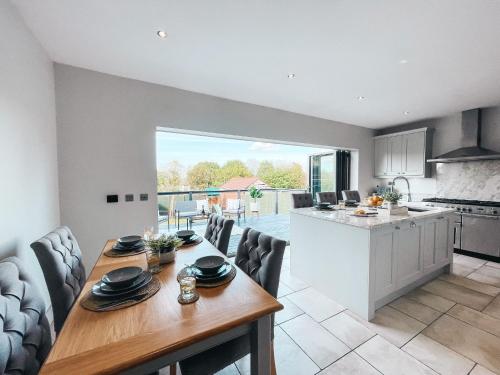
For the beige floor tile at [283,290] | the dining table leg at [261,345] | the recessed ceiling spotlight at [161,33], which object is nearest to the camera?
the dining table leg at [261,345]

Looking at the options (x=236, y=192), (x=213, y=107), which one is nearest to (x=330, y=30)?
(x=213, y=107)

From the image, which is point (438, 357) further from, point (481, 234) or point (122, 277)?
point (481, 234)

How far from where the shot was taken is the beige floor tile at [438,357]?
1.53 metres

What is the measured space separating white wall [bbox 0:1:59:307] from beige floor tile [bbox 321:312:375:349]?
2578 millimetres

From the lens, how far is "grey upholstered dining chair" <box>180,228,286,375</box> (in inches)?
43.7

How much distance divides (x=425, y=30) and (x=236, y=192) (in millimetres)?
4893

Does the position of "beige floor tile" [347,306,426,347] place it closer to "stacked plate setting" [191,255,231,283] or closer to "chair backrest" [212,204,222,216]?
"stacked plate setting" [191,255,231,283]

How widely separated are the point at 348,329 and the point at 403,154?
435cm

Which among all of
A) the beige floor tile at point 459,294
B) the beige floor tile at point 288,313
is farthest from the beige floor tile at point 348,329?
the beige floor tile at point 459,294

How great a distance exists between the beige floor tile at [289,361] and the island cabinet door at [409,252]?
53.6 inches

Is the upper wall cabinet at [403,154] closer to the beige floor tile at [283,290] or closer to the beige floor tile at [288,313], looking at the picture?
the beige floor tile at [283,290]

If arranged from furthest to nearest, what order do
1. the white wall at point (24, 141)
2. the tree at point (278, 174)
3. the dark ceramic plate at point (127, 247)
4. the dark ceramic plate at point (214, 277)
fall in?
the tree at point (278, 174) → the dark ceramic plate at point (127, 247) → the white wall at point (24, 141) → the dark ceramic plate at point (214, 277)

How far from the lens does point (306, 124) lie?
428 cm

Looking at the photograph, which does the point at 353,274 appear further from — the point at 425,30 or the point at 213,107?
the point at 213,107
